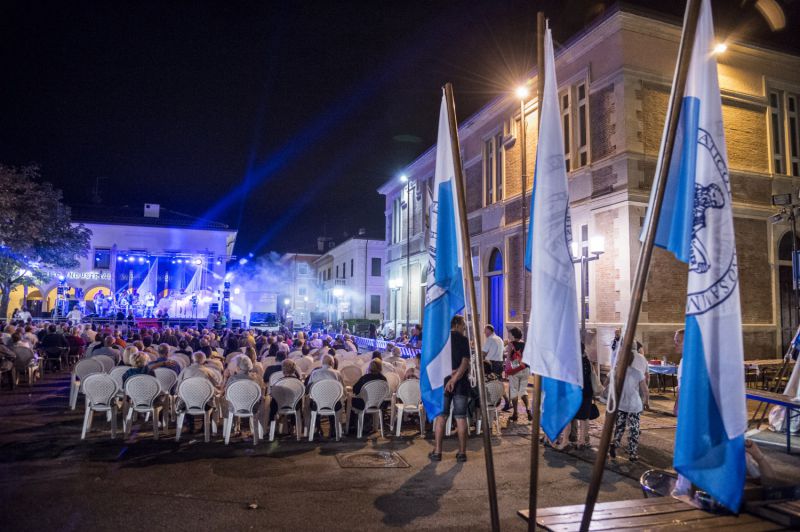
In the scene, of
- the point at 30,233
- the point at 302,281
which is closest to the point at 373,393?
the point at 30,233

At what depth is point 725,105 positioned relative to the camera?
16922 millimetres

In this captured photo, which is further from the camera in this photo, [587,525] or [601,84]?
[601,84]

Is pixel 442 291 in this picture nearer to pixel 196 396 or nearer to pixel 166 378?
pixel 196 396

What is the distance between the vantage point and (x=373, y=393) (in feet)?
30.2

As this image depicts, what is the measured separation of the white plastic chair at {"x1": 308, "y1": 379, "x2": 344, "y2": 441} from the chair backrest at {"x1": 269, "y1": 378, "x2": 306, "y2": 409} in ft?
0.74

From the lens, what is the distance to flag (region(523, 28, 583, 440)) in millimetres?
3479

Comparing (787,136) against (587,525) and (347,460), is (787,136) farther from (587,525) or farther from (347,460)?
(587,525)

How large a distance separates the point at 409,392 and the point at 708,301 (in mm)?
6958

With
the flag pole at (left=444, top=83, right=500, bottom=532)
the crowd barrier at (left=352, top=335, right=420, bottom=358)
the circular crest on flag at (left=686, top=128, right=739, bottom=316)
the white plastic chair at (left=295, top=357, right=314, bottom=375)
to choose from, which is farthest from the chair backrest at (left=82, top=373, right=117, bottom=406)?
the crowd barrier at (left=352, top=335, right=420, bottom=358)

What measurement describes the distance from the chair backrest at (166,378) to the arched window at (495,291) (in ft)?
52.1

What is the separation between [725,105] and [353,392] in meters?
15.3

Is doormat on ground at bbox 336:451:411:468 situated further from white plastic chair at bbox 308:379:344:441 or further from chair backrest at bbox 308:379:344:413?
chair backrest at bbox 308:379:344:413

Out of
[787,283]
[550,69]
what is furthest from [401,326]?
[550,69]

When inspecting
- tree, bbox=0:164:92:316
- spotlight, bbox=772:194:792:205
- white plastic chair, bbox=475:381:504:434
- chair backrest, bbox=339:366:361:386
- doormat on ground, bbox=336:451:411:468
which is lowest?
doormat on ground, bbox=336:451:411:468
